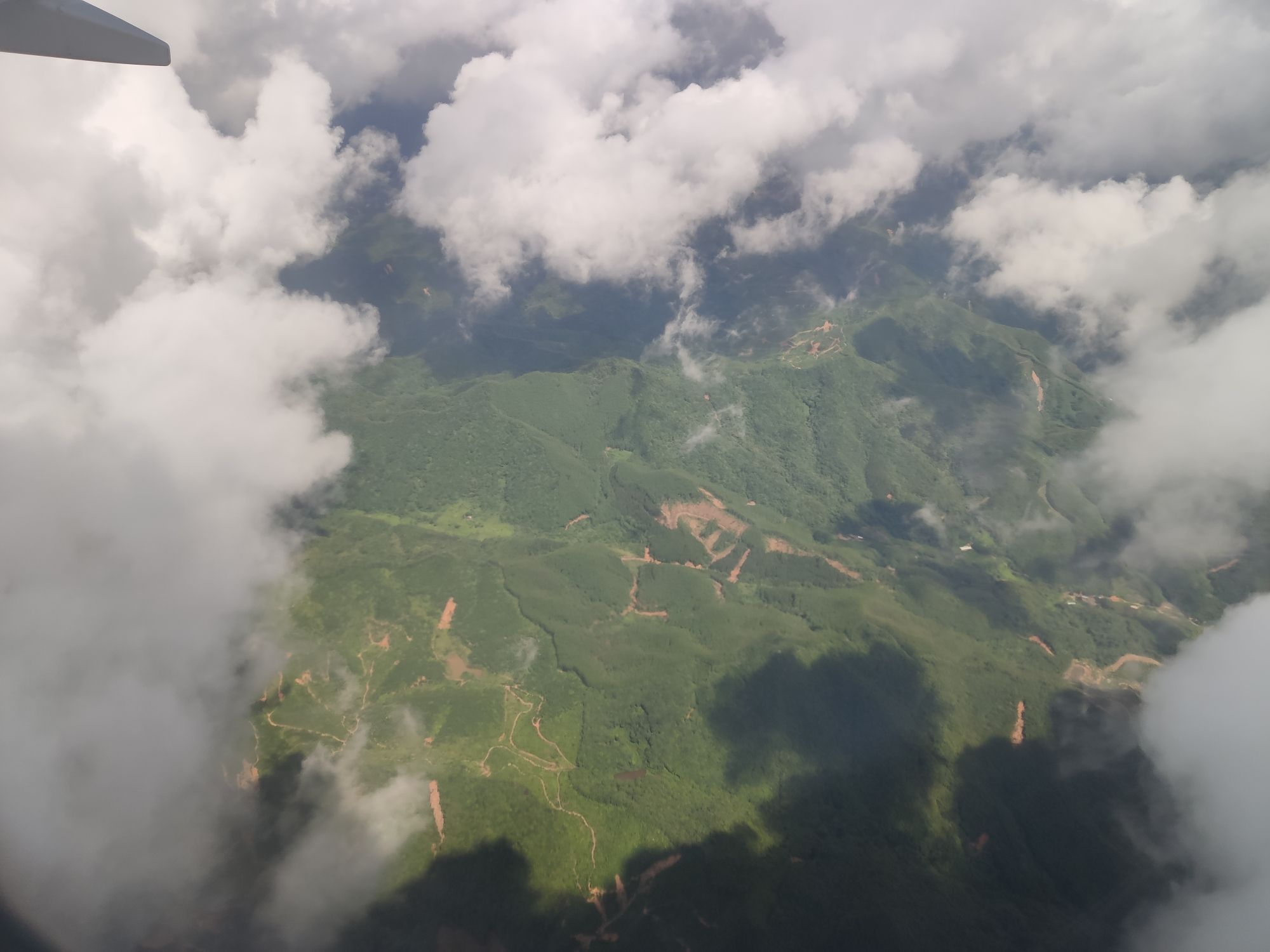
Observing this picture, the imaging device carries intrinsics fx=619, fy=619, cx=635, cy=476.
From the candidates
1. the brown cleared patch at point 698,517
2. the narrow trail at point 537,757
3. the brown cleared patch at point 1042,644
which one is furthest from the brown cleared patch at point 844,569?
the narrow trail at point 537,757

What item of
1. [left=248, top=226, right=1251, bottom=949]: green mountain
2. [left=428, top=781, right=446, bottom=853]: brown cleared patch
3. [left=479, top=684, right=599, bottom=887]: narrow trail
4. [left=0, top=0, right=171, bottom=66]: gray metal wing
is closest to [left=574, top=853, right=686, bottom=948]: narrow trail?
[left=248, top=226, right=1251, bottom=949]: green mountain

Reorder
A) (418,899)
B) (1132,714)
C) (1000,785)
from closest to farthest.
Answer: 1. (418,899)
2. (1000,785)
3. (1132,714)

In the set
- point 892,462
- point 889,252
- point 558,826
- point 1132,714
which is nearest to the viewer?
point 558,826

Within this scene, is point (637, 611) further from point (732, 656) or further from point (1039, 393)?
point (1039, 393)

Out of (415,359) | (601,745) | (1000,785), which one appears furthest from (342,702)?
(415,359)

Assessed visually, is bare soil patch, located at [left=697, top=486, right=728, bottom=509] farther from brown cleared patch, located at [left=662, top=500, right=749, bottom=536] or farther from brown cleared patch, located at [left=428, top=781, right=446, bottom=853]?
brown cleared patch, located at [left=428, top=781, right=446, bottom=853]

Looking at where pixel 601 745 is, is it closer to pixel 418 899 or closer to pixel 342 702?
pixel 418 899

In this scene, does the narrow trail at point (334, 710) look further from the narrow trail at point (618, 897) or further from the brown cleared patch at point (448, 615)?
the narrow trail at point (618, 897)

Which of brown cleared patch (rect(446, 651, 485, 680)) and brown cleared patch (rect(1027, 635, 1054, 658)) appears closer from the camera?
brown cleared patch (rect(446, 651, 485, 680))
